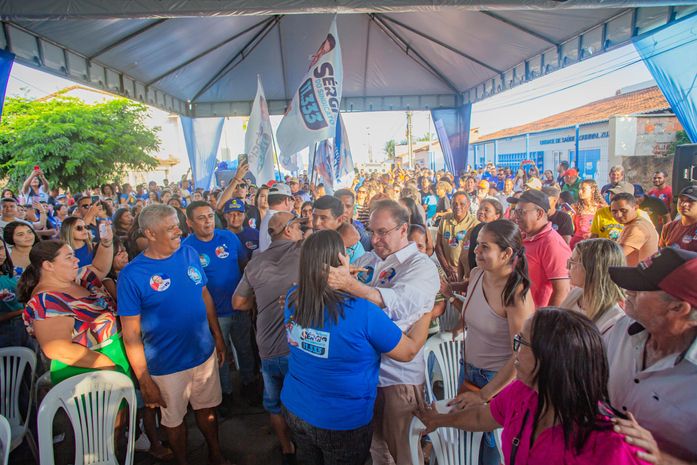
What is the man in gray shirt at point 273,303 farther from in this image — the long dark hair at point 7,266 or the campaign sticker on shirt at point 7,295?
the long dark hair at point 7,266

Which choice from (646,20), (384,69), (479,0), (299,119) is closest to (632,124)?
(384,69)

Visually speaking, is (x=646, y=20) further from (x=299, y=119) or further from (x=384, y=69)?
(x=384, y=69)

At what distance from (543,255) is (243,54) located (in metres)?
9.94

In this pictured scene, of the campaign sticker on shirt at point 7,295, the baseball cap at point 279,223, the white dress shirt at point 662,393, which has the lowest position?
the campaign sticker on shirt at point 7,295

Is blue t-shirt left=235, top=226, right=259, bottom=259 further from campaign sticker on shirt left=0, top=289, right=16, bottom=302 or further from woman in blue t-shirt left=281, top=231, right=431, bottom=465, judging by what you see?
woman in blue t-shirt left=281, top=231, right=431, bottom=465

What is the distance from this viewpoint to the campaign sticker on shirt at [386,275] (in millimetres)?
2131

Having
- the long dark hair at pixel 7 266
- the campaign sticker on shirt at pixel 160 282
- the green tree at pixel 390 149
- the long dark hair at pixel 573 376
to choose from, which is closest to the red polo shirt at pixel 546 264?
the long dark hair at pixel 573 376

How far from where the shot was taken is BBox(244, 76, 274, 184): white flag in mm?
6297

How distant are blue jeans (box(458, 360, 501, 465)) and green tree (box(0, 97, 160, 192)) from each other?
19.5 metres

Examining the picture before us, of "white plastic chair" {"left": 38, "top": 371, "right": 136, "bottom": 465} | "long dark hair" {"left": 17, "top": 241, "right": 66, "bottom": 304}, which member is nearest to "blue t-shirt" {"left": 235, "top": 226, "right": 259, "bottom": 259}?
"long dark hair" {"left": 17, "top": 241, "right": 66, "bottom": 304}

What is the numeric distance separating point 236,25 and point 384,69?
4353mm

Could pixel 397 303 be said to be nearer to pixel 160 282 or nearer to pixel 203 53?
pixel 160 282

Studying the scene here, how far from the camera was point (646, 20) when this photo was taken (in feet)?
18.3

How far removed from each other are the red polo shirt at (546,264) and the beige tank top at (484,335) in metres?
0.75
